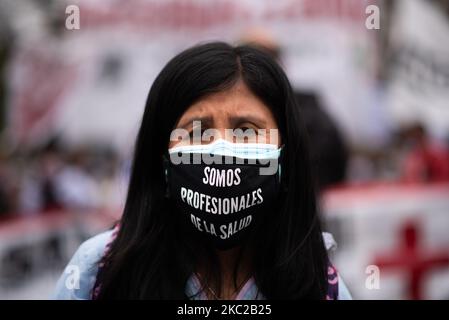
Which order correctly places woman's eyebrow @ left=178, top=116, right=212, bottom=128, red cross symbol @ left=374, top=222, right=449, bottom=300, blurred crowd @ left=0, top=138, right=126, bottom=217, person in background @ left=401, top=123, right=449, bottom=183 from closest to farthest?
woman's eyebrow @ left=178, top=116, right=212, bottom=128, red cross symbol @ left=374, top=222, right=449, bottom=300, person in background @ left=401, top=123, right=449, bottom=183, blurred crowd @ left=0, top=138, right=126, bottom=217

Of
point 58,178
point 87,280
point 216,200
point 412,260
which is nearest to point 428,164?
point 412,260

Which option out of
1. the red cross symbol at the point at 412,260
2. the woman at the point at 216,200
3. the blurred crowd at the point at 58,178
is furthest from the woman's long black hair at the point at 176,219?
the blurred crowd at the point at 58,178

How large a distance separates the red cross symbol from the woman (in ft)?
12.4

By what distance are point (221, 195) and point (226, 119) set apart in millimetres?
196

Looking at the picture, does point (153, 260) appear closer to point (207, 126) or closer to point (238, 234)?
point (238, 234)

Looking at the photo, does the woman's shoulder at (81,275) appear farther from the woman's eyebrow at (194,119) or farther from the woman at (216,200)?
the woman's eyebrow at (194,119)

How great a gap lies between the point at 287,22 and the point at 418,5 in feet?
4.29

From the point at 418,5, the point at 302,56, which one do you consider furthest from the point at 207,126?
the point at 418,5

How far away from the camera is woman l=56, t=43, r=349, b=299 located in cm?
211

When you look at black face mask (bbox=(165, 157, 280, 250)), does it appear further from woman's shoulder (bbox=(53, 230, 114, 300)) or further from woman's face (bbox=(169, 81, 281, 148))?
woman's shoulder (bbox=(53, 230, 114, 300))

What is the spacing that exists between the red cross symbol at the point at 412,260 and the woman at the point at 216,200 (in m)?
3.79

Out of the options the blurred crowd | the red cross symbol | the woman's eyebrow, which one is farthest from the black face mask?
the blurred crowd

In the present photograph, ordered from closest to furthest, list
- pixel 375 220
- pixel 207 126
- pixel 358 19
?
pixel 207 126 < pixel 375 220 < pixel 358 19
